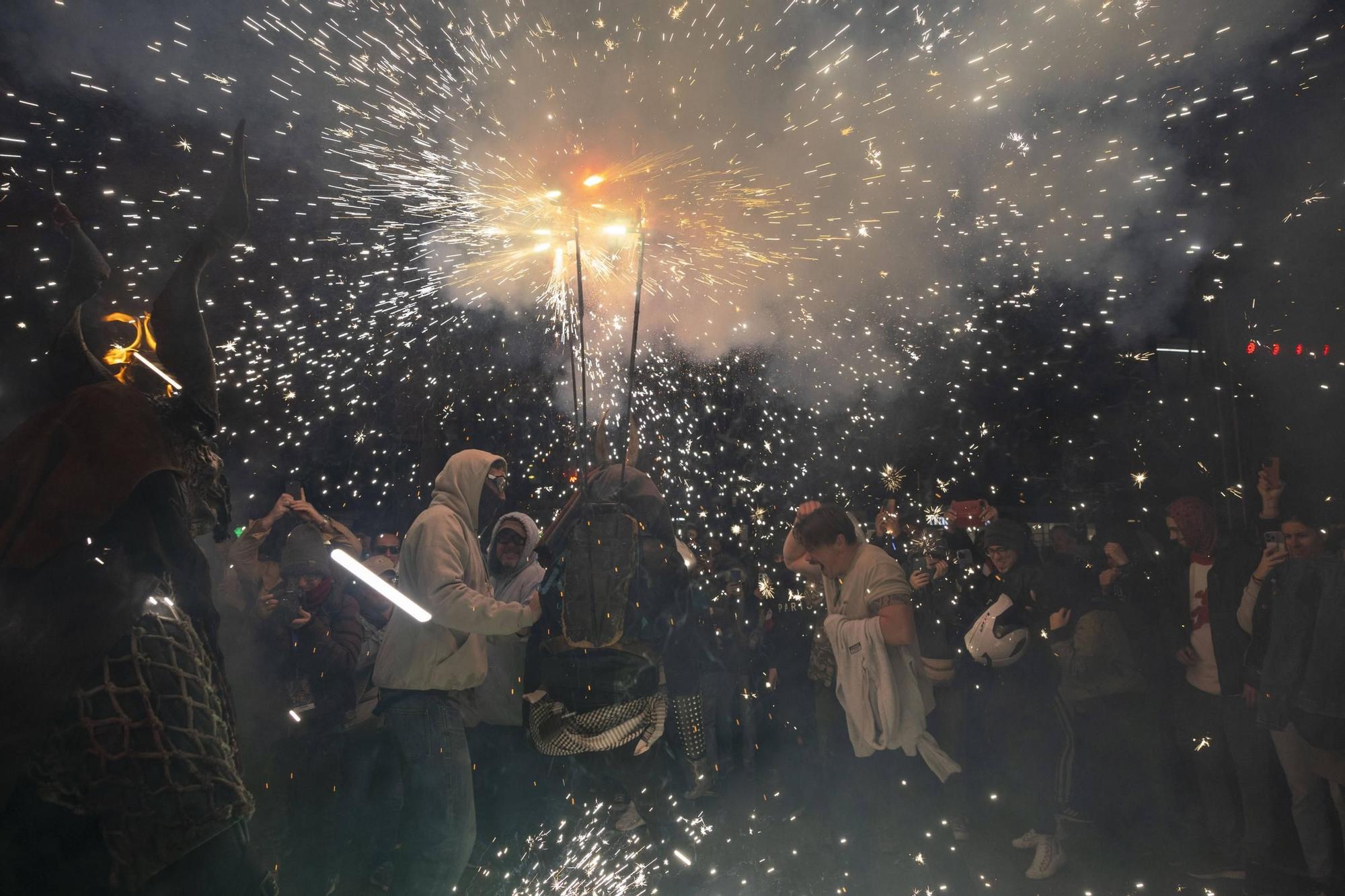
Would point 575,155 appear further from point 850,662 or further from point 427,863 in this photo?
point 427,863

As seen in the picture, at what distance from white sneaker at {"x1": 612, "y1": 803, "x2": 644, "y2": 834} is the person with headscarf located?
301 cm

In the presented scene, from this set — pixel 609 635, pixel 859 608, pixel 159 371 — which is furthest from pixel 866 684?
pixel 159 371

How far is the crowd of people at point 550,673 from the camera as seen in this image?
5.78 ft

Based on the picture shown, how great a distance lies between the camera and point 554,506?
688 cm

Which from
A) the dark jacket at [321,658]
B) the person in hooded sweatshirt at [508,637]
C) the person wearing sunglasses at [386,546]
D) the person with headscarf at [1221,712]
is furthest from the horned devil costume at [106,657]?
the person with headscarf at [1221,712]

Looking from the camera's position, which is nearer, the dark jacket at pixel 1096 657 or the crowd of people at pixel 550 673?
the crowd of people at pixel 550 673

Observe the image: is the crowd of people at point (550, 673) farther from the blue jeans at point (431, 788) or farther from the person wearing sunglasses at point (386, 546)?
the person wearing sunglasses at point (386, 546)

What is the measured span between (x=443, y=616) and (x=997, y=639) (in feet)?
10.3

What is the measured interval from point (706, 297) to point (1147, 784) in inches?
167

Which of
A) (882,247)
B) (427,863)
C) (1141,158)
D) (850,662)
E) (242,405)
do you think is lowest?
(427,863)

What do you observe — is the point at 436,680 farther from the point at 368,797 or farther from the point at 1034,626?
the point at 1034,626

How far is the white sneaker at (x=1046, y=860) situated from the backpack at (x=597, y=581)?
2542mm

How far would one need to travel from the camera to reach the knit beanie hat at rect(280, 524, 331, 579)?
4.63m

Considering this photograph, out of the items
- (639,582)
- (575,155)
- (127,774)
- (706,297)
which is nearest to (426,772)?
(639,582)
